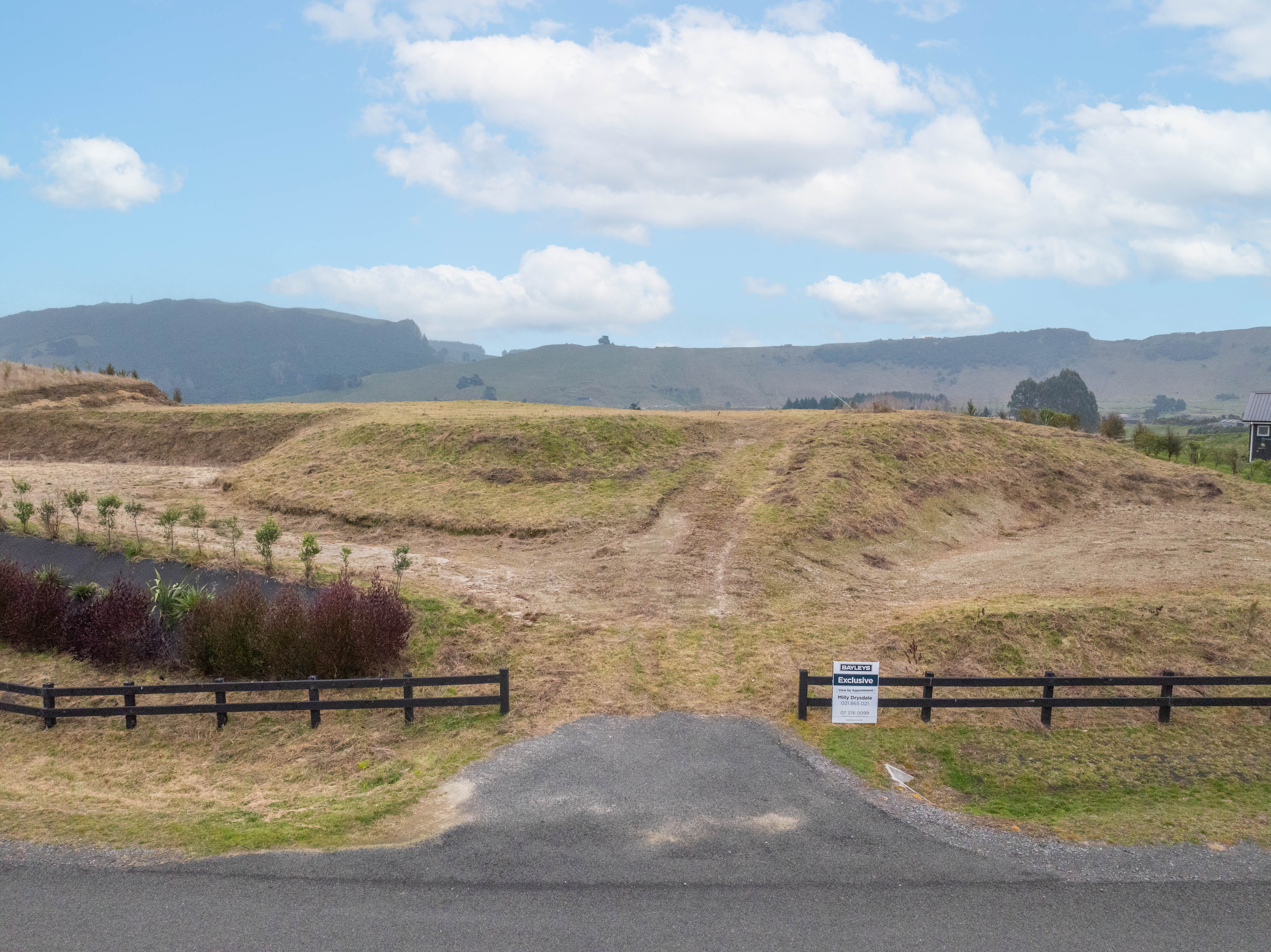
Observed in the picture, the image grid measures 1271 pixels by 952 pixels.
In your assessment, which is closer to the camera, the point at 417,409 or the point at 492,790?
the point at 492,790

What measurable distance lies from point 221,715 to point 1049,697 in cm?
1627

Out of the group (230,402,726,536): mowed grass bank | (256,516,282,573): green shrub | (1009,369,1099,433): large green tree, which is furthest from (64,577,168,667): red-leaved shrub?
(1009,369,1099,433): large green tree

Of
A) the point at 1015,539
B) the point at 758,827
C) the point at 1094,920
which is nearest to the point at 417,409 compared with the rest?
the point at 1015,539

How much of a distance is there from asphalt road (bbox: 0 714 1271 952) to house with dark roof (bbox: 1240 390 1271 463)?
7613 centimetres

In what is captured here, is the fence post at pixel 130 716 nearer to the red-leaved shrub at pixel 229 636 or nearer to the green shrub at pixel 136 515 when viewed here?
the red-leaved shrub at pixel 229 636

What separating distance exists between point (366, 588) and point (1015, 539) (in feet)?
79.0

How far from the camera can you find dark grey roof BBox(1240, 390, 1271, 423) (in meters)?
69.2

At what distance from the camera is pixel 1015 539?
30.5m

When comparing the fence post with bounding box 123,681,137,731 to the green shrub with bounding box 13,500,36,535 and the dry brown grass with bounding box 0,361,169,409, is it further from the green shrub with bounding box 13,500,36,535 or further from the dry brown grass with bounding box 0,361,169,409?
the dry brown grass with bounding box 0,361,169,409

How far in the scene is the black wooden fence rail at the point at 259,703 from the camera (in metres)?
14.8

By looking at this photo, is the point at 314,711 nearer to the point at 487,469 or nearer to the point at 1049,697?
the point at 1049,697

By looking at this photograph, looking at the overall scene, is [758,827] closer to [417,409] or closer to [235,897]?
[235,897]

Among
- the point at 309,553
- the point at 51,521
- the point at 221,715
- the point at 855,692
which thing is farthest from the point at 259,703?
the point at 51,521

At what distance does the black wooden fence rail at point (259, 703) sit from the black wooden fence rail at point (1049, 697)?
678 cm
